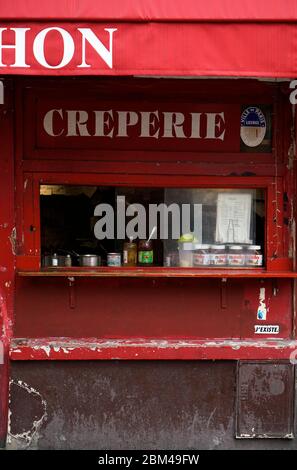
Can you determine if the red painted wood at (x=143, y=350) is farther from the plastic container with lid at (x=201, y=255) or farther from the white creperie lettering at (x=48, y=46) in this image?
the white creperie lettering at (x=48, y=46)

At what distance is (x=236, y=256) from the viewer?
206 inches

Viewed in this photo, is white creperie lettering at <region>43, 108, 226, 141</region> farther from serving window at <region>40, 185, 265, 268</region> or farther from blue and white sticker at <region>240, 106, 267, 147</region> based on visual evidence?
serving window at <region>40, 185, 265, 268</region>

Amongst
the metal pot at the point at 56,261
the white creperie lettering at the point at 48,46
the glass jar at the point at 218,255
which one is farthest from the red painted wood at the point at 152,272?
the white creperie lettering at the point at 48,46

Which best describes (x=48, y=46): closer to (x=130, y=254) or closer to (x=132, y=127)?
(x=132, y=127)

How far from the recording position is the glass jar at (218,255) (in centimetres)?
521

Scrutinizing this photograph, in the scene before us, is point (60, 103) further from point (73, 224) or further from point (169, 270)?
point (169, 270)

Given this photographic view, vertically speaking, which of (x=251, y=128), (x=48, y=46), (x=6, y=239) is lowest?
(x=6, y=239)

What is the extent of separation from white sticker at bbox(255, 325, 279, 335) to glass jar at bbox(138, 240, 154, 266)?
105 centimetres

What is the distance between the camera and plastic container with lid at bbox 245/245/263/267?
17.0ft

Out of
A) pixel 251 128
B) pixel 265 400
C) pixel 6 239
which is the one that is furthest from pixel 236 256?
pixel 6 239

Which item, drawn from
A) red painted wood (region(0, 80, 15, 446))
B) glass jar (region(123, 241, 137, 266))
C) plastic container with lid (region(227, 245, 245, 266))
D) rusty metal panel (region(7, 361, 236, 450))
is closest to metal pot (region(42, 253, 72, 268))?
red painted wood (region(0, 80, 15, 446))

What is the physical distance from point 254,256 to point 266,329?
62 centimetres

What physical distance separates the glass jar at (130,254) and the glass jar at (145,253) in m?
0.04
